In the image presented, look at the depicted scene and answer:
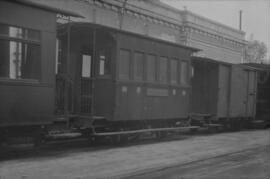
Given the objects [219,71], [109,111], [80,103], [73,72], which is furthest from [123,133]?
[219,71]

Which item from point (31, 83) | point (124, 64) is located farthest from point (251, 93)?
point (31, 83)

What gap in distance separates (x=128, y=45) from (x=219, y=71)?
595 centimetres

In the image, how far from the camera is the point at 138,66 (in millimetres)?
11922

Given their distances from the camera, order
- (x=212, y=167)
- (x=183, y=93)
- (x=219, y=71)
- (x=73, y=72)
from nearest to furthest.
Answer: (x=212, y=167) < (x=73, y=72) < (x=183, y=93) < (x=219, y=71)

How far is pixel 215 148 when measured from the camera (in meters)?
11.4

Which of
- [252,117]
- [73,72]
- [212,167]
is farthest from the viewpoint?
[252,117]

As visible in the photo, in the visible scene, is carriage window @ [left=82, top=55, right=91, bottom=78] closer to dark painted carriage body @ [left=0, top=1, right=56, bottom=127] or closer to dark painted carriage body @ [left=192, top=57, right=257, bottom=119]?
dark painted carriage body @ [left=0, top=1, right=56, bottom=127]

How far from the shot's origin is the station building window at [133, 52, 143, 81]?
1181cm

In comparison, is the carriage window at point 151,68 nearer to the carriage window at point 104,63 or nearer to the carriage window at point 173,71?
the carriage window at point 173,71

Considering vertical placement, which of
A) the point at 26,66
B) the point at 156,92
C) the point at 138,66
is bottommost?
the point at 156,92

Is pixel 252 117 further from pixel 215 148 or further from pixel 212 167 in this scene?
pixel 212 167

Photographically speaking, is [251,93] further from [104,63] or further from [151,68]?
[104,63]

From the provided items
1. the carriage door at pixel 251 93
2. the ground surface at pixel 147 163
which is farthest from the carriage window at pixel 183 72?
the carriage door at pixel 251 93

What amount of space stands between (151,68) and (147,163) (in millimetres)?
4315
